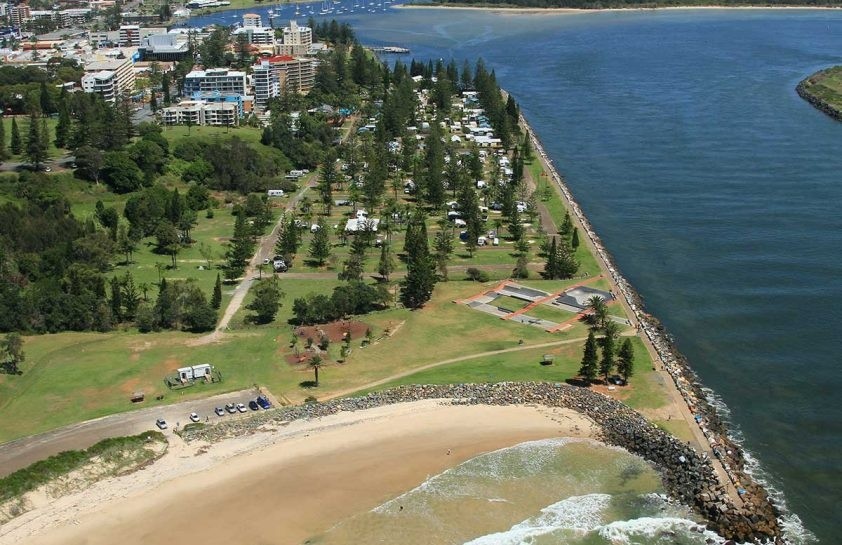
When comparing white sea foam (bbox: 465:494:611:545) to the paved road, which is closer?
white sea foam (bbox: 465:494:611:545)

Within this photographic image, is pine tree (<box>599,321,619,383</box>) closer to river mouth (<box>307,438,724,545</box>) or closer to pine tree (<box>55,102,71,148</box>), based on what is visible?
river mouth (<box>307,438,724,545</box>)

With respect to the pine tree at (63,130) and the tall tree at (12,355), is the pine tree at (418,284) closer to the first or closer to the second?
the tall tree at (12,355)

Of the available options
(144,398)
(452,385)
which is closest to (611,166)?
(452,385)

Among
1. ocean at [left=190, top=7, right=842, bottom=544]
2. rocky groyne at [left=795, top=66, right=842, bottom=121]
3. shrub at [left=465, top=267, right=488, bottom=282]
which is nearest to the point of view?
ocean at [left=190, top=7, right=842, bottom=544]

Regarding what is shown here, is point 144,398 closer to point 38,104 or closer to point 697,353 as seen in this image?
point 697,353

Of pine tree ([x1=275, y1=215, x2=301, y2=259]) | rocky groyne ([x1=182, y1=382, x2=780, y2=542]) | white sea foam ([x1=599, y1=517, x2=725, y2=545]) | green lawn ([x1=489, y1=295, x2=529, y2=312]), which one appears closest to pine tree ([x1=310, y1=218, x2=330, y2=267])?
pine tree ([x1=275, y1=215, x2=301, y2=259])

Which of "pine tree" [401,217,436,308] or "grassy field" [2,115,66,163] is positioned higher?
"grassy field" [2,115,66,163]

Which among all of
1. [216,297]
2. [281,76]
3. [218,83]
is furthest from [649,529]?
[281,76]
